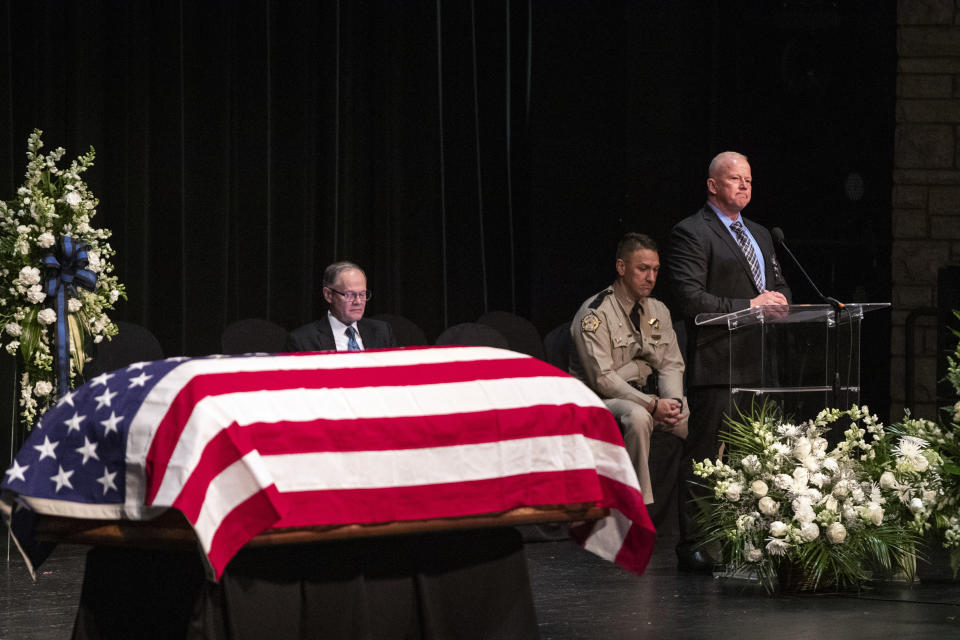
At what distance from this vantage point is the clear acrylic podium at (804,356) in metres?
4.87

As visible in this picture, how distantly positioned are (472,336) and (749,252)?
152cm

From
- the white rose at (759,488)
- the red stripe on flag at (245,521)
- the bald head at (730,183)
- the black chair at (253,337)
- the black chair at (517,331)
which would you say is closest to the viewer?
the red stripe on flag at (245,521)

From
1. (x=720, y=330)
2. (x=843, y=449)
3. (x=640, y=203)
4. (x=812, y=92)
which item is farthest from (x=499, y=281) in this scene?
(x=843, y=449)

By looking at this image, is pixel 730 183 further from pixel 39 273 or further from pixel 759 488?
pixel 39 273

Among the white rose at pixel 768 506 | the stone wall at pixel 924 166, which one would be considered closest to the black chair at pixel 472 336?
the white rose at pixel 768 506

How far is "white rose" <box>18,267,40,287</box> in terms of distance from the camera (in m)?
5.27

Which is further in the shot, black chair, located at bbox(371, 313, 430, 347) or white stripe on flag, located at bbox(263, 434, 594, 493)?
black chair, located at bbox(371, 313, 430, 347)

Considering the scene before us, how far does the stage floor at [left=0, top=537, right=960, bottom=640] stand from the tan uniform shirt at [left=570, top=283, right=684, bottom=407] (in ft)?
3.28

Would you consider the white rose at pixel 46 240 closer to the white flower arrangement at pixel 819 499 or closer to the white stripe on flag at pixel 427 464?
the white stripe on flag at pixel 427 464

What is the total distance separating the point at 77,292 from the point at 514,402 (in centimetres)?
240

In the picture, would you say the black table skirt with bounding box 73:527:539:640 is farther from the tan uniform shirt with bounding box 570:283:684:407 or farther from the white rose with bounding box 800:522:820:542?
the tan uniform shirt with bounding box 570:283:684:407

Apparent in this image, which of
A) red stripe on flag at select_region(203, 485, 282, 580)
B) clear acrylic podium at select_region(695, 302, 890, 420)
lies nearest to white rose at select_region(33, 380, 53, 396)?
red stripe on flag at select_region(203, 485, 282, 580)

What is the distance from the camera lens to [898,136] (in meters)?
7.98

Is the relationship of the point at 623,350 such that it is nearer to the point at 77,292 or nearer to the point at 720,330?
the point at 720,330
